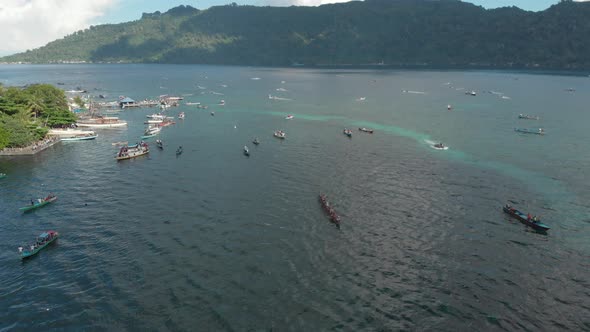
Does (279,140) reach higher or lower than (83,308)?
higher

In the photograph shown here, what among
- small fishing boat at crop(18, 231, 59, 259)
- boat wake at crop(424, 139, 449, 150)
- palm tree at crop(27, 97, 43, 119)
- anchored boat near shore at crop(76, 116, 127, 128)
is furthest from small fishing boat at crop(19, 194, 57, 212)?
boat wake at crop(424, 139, 449, 150)

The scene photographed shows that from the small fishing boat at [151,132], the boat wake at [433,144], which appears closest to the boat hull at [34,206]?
the small fishing boat at [151,132]

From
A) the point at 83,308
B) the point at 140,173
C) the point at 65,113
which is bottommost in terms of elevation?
the point at 83,308

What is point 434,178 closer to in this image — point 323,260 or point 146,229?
point 323,260

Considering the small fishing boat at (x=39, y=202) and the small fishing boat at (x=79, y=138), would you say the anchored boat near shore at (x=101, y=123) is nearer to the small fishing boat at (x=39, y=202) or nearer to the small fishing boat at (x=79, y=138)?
Result: the small fishing boat at (x=79, y=138)

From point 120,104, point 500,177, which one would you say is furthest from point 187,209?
point 120,104

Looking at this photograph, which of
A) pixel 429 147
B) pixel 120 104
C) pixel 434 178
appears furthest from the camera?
pixel 120 104
